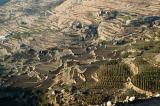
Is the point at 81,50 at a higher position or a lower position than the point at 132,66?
lower

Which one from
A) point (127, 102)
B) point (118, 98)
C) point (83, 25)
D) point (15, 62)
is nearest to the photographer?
point (127, 102)

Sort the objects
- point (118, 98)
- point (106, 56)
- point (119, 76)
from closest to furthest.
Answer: point (118, 98)
point (119, 76)
point (106, 56)

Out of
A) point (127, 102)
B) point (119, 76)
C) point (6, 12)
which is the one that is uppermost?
point (127, 102)

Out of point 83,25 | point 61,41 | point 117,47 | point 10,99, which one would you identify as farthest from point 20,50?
point 10,99

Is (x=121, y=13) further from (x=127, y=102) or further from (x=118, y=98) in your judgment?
(x=127, y=102)

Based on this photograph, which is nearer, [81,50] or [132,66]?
[132,66]

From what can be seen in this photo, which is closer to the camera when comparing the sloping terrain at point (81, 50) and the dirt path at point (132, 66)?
the sloping terrain at point (81, 50)

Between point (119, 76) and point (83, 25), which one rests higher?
point (119, 76)

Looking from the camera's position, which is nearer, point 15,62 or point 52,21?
point 15,62

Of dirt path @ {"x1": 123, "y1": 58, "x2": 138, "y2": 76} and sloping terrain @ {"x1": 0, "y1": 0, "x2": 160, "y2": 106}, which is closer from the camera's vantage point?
sloping terrain @ {"x1": 0, "y1": 0, "x2": 160, "y2": 106}

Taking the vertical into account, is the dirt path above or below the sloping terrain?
above

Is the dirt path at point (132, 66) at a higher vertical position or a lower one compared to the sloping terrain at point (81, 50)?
higher
